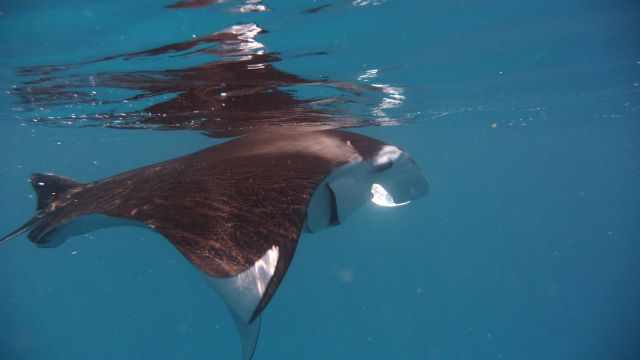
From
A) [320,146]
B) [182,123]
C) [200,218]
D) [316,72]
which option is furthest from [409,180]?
[182,123]

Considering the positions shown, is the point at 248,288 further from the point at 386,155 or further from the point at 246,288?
the point at 386,155

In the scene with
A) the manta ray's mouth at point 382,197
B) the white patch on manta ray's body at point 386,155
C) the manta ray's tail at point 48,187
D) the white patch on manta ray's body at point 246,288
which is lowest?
the manta ray's mouth at point 382,197

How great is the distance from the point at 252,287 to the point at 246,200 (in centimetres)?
132

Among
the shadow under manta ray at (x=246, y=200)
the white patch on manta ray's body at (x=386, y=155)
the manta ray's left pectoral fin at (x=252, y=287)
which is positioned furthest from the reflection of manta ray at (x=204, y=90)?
the manta ray's left pectoral fin at (x=252, y=287)

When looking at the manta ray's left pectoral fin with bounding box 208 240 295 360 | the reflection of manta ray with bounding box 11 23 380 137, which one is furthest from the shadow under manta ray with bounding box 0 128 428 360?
the reflection of manta ray with bounding box 11 23 380 137

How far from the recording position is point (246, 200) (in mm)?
3457

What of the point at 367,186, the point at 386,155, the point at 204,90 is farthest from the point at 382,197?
the point at 204,90

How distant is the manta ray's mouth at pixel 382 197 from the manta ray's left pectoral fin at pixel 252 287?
172 inches

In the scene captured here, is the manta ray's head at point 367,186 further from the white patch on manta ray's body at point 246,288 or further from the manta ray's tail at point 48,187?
the manta ray's tail at point 48,187

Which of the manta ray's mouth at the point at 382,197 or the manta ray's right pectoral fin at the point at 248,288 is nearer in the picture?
the manta ray's right pectoral fin at the point at 248,288

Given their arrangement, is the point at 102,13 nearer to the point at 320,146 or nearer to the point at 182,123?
the point at 320,146

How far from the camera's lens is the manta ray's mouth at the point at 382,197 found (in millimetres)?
6652

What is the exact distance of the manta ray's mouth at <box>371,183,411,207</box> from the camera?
6652mm

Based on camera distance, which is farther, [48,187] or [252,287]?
[48,187]
